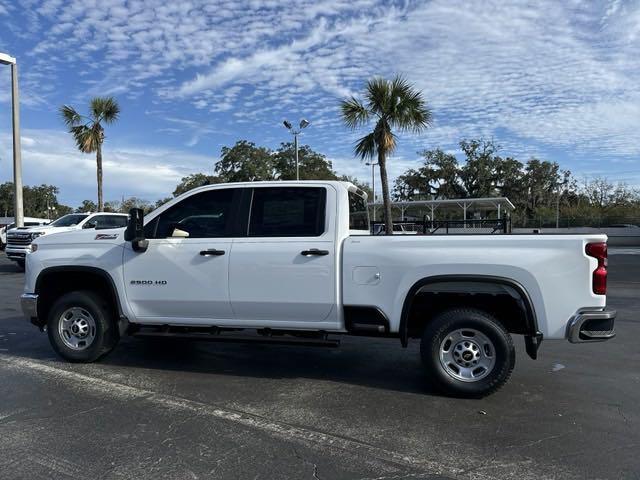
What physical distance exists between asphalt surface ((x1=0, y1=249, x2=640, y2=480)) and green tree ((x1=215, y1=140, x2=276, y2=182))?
42.9 meters

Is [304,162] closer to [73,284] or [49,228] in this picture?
[49,228]

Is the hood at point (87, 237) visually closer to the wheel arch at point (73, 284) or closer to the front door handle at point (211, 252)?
the wheel arch at point (73, 284)

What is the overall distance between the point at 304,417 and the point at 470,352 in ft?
5.37

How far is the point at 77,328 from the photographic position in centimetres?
613

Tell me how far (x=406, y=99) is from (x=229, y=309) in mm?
16765

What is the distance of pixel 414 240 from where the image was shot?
4992mm

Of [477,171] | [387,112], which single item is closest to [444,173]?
[477,171]

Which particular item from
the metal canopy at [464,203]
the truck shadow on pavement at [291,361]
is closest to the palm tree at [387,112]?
the metal canopy at [464,203]

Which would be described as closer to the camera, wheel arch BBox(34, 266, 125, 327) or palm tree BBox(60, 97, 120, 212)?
wheel arch BBox(34, 266, 125, 327)

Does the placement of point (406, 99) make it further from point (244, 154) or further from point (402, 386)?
point (244, 154)

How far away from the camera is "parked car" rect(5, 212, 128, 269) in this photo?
16.9 metres

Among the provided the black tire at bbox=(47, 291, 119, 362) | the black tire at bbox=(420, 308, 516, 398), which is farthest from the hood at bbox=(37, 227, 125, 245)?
the black tire at bbox=(420, 308, 516, 398)

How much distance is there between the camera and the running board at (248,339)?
537 cm

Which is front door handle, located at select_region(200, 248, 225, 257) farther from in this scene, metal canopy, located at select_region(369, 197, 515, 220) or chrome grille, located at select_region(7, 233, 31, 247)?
metal canopy, located at select_region(369, 197, 515, 220)
